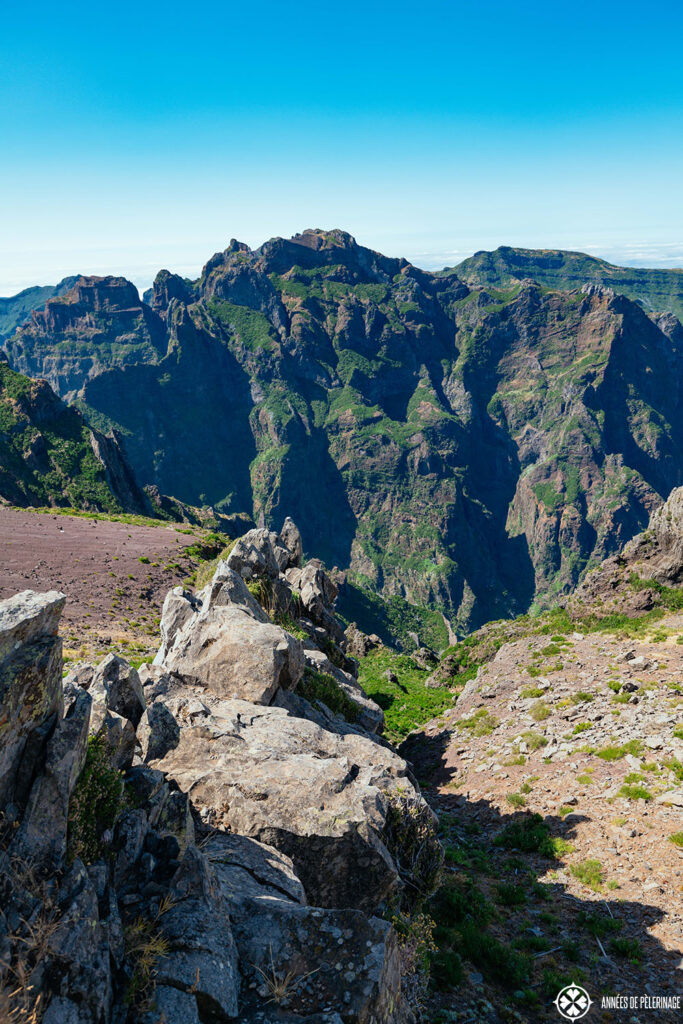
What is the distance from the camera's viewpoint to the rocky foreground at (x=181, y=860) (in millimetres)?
6719

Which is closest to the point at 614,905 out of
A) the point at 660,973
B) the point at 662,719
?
the point at 660,973

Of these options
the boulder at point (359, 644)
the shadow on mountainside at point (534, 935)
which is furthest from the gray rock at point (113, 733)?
the boulder at point (359, 644)

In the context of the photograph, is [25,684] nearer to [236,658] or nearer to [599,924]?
[236,658]

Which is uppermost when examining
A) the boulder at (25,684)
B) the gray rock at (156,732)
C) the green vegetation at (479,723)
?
the boulder at (25,684)

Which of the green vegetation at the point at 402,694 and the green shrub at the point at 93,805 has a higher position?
the green shrub at the point at 93,805

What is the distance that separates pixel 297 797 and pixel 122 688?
4690mm

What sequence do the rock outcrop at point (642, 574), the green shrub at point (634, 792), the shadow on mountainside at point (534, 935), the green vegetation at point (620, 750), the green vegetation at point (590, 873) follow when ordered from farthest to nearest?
the rock outcrop at point (642, 574), the green vegetation at point (620, 750), the green shrub at point (634, 792), the green vegetation at point (590, 873), the shadow on mountainside at point (534, 935)

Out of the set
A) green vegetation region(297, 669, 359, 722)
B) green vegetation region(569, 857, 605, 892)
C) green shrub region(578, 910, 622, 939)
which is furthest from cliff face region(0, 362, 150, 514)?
green shrub region(578, 910, 622, 939)

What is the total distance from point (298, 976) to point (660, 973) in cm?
1020

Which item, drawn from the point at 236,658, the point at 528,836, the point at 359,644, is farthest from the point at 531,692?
the point at 359,644

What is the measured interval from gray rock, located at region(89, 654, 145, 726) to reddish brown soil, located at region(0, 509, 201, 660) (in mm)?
15534

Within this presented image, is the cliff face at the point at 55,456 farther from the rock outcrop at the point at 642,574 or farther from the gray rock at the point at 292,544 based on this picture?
the rock outcrop at the point at 642,574

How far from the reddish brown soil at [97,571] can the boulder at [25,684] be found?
19988mm

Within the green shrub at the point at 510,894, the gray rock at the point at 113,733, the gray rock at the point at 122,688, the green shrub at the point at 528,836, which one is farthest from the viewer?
the green shrub at the point at 528,836
